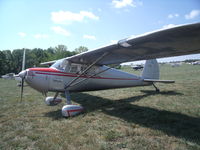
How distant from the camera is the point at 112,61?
5.80 meters

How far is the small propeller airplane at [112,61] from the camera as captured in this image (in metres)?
3.16

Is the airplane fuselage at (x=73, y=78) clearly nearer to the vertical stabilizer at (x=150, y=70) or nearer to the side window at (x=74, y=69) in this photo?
the side window at (x=74, y=69)

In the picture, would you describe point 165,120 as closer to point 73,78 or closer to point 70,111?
point 70,111

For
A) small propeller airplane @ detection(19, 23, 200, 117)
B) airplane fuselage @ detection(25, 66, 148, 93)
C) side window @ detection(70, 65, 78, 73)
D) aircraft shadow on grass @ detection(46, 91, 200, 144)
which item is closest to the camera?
aircraft shadow on grass @ detection(46, 91, 200, 144)

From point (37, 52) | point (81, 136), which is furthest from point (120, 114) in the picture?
point (37, 52)

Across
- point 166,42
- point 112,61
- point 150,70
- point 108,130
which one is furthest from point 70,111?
point 150,70

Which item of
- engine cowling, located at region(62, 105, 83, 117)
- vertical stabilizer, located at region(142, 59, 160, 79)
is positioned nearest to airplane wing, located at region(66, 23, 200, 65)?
engine cowling, located at region(62, 105, 83, 117)

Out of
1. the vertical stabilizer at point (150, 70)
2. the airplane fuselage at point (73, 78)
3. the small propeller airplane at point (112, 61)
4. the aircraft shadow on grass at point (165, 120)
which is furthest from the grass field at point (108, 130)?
the vertical stabilizer at point (150, 70)

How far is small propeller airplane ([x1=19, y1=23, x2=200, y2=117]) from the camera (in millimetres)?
3165

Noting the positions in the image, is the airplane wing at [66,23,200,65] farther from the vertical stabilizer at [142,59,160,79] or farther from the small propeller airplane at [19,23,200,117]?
the vertical stabilizer at [142,59,160,79]

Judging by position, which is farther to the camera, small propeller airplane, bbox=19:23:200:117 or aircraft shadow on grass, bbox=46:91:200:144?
small propeller airplane, bbox=19:23:200:117

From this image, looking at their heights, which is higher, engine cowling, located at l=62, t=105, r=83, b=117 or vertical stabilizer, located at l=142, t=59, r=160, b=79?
vertical stabilizer, located at l=142, t=59, r=160, b=79

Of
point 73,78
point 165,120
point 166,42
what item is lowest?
point 165,120

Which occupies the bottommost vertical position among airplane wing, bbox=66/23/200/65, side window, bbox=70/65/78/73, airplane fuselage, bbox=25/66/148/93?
airplane fuselage, bbox=25/66/148/93
